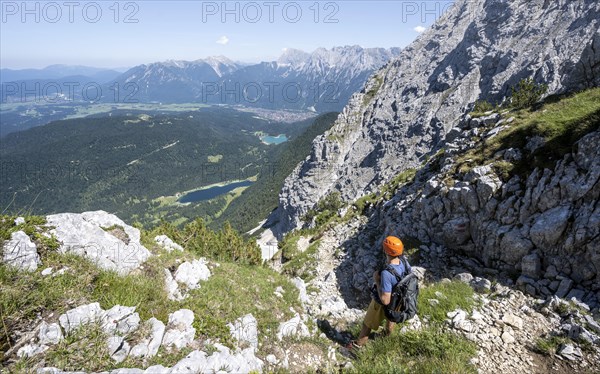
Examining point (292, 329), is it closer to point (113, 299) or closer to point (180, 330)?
point (180, 330)

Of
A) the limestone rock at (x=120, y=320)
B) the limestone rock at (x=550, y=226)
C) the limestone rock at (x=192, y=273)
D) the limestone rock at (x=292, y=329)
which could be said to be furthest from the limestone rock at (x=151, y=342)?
the limestone rock at (x=550, y=226)

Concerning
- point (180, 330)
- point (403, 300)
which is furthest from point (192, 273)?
point (403, 300)

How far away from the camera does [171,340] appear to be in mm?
7207

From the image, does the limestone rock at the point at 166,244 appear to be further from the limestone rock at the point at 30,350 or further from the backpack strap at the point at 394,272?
the backpack strap at the point at 394,272

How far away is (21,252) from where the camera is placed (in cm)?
797

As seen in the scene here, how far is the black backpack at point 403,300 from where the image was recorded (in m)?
7.42

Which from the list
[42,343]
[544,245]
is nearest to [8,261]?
[42,343]

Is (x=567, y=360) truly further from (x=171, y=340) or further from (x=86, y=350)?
(x=86, y=350)

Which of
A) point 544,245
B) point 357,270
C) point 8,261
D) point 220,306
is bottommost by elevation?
point 357,270

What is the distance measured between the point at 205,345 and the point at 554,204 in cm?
1541

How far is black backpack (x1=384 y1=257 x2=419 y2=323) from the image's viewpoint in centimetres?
742

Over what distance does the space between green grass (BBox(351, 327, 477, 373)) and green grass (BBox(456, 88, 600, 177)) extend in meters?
11.6

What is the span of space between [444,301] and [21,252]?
12625mm

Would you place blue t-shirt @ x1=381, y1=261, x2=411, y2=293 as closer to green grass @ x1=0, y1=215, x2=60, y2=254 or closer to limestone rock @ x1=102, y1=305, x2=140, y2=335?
limestone rock @ x1=102, y1=305, x2=140, y2=335
